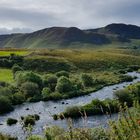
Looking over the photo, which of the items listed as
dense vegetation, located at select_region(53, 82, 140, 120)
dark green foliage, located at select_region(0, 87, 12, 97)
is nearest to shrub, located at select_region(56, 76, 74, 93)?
dark green foliage, located at select_region(0, 87, 12, 97)

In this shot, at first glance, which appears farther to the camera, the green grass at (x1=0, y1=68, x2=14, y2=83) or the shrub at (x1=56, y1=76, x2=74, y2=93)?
the green grass at (x1=0, y1=68, x2=14, y2=83)

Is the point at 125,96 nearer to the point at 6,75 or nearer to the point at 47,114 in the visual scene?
the point at 47,114

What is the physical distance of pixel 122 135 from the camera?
10.0m

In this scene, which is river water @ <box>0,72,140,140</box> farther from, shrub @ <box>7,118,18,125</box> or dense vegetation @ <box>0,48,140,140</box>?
dense vegetation @ <box>0,48,140,140</box>

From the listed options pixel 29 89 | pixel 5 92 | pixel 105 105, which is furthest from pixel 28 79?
pixel 105 105

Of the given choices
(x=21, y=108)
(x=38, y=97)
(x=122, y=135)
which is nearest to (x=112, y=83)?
(x=38, y=97)

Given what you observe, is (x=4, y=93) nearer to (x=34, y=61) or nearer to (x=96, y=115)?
(x=96, y=115)

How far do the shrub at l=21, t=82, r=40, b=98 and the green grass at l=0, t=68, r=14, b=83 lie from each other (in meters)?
13.9

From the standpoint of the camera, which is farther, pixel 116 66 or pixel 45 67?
pixel 116 66

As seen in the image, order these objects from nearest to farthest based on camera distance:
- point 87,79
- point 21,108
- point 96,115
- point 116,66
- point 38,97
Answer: point 96,115 < point 21,108 < point 38,97 < point 87,79 < point 116,66

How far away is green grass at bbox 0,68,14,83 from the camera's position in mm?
125812

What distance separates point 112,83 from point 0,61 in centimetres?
5183

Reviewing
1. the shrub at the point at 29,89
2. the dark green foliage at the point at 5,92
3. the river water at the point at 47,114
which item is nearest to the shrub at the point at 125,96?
the river water at the point at 47,114

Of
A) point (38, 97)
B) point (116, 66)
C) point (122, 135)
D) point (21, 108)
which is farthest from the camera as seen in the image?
point (116, 66)
